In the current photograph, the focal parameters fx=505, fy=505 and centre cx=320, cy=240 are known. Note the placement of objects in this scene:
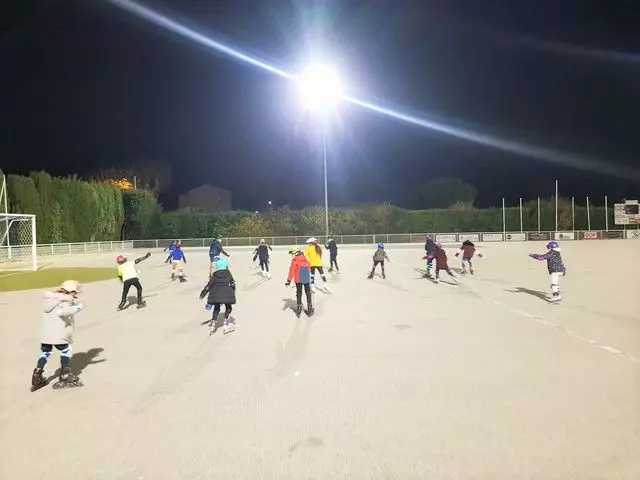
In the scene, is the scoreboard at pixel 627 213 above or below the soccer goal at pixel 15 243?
above

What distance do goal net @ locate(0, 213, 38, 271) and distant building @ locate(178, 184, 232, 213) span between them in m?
44.8

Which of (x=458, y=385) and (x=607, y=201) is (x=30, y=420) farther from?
(x=607, y=201)

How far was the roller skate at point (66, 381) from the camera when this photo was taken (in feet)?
19.9

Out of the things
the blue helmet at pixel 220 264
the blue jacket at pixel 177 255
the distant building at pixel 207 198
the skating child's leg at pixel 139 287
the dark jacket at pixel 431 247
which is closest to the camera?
the blue helmet at pixel 220 264

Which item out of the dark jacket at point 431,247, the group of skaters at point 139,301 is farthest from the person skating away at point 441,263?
the dark jacket at point 431,247

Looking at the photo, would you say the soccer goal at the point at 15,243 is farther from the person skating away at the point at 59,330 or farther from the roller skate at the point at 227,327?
the person skating away at the point at 59,330

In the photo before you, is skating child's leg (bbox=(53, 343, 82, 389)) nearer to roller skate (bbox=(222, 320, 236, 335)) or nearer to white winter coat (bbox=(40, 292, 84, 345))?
white winter coat (bbox=(40, 292, 84, 345))

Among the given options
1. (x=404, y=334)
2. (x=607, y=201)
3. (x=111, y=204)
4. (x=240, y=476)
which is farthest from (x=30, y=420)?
(x=607, y=201)

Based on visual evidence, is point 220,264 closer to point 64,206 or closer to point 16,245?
point 16,245

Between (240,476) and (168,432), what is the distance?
3.76 ft

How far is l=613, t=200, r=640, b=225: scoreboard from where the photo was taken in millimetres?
60612

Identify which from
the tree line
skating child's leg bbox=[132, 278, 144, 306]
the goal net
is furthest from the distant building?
skating child's leg bbox=[132, 278, 144, 306]

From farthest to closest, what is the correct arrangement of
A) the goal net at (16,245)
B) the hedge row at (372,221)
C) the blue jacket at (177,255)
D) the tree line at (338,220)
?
the hedge row at (372,221) → the tree line at (338,220) → the goal net at (16,245) → the blue jacket at (177,255)

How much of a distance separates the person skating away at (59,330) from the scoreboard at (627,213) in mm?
67305
